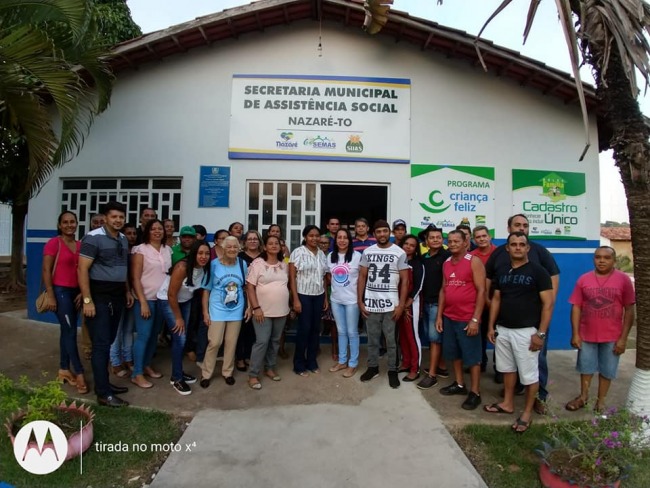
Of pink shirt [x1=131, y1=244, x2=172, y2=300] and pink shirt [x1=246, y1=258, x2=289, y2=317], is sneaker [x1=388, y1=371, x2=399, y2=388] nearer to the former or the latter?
pink shirt [x1=246, y1=258, x2=289, y2=317]

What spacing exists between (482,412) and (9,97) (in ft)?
18.9

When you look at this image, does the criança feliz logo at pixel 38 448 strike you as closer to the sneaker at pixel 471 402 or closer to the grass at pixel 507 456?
the grass at pixel 507 456

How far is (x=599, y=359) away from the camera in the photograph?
3.80m

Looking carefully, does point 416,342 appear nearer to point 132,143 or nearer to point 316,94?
point 316,94

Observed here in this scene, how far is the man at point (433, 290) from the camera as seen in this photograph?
14.5 feet

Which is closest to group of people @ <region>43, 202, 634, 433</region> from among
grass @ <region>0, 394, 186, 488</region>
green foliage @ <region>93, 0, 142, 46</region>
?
grass @ <region>0, 394, 186, 488</region>

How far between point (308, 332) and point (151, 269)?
188 cm

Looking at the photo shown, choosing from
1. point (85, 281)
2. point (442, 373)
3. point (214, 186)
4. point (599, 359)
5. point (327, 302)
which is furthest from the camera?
point (214, 186)

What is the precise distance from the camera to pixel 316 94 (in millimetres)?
6152

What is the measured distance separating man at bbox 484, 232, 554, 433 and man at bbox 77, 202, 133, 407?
368 centimetres

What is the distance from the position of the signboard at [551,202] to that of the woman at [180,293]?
4.85 m

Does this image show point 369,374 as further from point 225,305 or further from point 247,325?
point 225,305

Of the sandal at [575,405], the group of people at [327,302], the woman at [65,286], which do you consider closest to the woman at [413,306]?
the group of people at [327,302]

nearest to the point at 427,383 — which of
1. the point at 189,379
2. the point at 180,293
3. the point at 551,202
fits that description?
the point at 189,379
